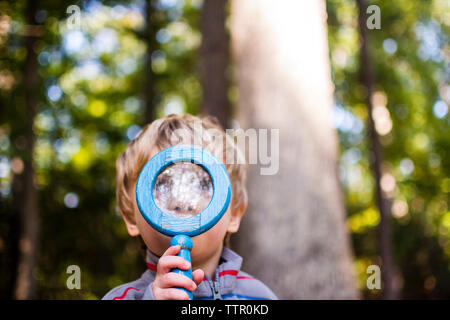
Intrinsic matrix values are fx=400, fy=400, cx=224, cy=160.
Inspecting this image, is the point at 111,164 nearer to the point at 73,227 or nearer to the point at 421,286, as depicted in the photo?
the point at 73,227

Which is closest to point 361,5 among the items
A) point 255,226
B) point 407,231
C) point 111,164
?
point 407,231

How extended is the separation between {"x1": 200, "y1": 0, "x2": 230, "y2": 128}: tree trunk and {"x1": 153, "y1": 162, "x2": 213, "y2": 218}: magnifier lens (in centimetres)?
434

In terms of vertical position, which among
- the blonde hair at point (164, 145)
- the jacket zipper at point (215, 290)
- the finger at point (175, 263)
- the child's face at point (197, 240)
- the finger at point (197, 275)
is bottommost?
the jacket zipper at point (215, 290)

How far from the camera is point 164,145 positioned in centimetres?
153

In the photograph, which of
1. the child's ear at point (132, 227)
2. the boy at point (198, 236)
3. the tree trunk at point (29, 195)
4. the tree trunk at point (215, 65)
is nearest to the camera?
the boy at point (198, 236)

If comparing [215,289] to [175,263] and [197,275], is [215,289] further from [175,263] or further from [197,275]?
[175,263]

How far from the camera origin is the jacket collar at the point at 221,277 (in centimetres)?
145

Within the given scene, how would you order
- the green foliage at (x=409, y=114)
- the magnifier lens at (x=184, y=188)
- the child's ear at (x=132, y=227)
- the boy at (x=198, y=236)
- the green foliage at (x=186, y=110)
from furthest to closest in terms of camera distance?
the green foliage at (x=409, y=114)
the green foliage at (x=186, y=110)
the child's ear at (x=132, y=227)
the boy at (x=198, y=236)
the magnifier lens at (x=184, y=188)

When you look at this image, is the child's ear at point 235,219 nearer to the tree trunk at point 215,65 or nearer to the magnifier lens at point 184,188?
the magnifier lens at point 184,188

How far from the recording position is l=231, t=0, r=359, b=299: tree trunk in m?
2.52

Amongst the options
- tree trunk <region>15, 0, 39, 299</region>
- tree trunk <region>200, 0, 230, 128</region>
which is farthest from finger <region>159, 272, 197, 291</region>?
tree trunk <region>15, 0, 39, 299</region>

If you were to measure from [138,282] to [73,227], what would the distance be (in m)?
10.1

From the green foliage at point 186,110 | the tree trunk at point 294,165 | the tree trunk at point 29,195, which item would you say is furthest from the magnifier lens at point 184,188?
the green foliage at point 186,110

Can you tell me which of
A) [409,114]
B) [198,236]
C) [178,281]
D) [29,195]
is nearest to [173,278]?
[178,281]
